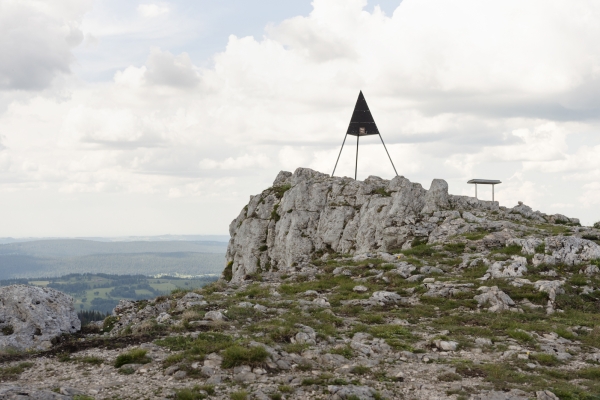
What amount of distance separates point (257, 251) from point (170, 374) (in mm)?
48010

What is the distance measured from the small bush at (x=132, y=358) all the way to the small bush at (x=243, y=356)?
2.83 metres

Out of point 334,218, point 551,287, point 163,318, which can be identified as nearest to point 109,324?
point 163,318

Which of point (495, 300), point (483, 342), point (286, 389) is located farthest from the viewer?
point (495, 300)

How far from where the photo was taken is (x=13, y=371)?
16.2m

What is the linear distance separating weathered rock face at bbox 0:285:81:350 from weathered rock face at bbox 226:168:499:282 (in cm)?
2063

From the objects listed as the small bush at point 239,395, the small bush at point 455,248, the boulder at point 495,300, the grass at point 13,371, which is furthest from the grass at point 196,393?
the small bush at point 455,248

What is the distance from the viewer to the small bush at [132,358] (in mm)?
16688

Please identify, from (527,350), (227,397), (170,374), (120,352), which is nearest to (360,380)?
(227,397)

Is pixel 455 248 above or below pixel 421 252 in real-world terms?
above

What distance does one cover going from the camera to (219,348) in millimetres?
17438

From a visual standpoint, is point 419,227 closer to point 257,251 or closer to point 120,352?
point 257,251

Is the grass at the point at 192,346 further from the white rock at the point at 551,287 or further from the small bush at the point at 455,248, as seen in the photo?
the small bush at the point at 455,248

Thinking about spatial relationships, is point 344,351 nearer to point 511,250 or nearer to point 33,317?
point 33,317

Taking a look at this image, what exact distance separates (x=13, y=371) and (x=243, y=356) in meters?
7.79
